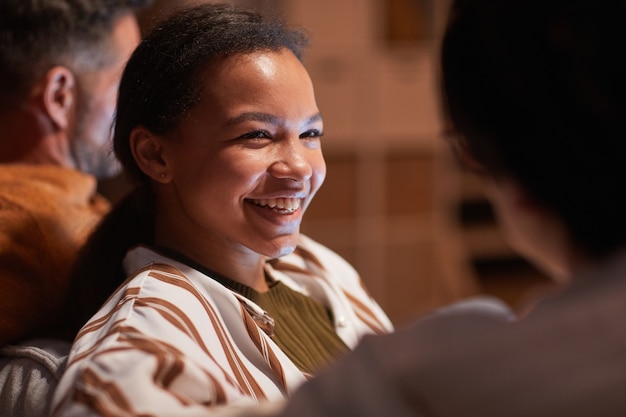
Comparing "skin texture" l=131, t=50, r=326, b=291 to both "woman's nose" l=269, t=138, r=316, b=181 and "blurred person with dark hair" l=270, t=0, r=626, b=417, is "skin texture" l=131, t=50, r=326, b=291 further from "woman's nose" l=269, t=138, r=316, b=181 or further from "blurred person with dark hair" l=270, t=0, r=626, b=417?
"blurred person with dark hair" l=270, t=0, r=626, b=417

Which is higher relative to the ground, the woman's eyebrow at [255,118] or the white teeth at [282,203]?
the woman's eyebrow at [255,118]

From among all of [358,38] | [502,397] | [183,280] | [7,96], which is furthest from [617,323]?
[358,38]

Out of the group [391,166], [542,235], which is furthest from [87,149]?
[391,166]

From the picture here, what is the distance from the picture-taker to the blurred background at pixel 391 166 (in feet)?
12.9

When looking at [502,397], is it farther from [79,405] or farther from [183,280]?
[183,280]

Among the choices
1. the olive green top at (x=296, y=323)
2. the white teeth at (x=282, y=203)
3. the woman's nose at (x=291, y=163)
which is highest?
the woman's nose at (x=291, y=163)

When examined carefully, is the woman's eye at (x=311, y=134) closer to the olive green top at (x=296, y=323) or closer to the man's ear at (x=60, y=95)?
the olive green top at (x=296, y=323)

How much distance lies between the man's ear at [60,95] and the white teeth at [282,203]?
0.59 metres

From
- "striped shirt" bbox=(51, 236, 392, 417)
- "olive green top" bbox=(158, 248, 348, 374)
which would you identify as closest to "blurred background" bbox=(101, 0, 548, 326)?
"olive green top" bbox=(158, 248, 348, 374)

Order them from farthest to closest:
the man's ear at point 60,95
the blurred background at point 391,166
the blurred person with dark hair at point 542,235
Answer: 1. the blurred background at point 391,166
2. the man's ear at point 60,95
3. the blurred person with dark hair at point 542,235

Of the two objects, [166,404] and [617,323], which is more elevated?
[617,323]

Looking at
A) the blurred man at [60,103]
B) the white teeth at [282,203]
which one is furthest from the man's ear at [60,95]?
the white teeth at [282,203]

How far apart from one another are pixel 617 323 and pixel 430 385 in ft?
0.55

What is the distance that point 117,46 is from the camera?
163 centimetres
